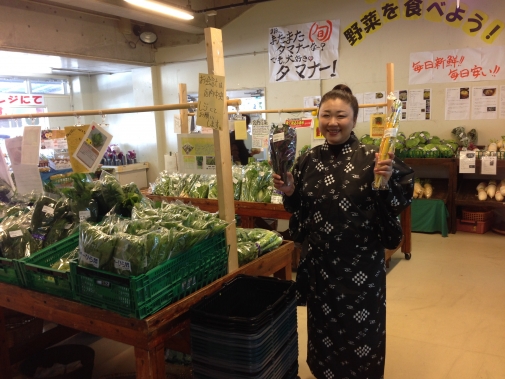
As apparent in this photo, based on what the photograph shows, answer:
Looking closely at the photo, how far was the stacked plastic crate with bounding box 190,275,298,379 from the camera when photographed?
141 centimetres

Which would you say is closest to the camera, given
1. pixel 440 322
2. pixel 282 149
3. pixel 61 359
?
pixel 282 149

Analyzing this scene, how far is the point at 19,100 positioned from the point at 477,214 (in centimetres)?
694

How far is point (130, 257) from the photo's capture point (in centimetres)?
141

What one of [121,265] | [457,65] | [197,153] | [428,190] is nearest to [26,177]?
[197,153]

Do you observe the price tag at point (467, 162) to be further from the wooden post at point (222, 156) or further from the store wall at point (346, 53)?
the wooden post at point (222, 156)

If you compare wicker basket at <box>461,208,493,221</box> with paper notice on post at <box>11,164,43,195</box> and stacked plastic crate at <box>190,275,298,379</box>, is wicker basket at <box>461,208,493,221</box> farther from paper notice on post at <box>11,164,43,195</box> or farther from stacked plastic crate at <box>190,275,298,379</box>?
paper notice on post at <box>11,164,43,195</box>

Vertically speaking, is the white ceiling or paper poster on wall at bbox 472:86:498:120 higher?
the white ceiling

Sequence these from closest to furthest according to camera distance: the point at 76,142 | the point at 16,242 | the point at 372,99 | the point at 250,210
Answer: the point at 16,242, the point at 76,142, the point at 250,210, the point at 372,99

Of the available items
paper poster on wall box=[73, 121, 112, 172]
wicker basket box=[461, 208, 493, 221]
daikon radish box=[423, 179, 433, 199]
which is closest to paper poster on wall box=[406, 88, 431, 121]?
daikon radish box=[423, 179, 433, 199]

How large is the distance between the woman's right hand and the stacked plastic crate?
38cm

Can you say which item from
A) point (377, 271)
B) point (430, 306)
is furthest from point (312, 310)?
point (430, 306)

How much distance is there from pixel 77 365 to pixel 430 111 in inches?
189

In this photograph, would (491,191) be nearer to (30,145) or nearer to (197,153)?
(197,153)

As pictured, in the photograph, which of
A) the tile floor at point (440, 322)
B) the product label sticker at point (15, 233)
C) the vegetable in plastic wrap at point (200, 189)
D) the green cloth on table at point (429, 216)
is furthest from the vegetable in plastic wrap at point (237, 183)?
the green cloth on table at point (429, 216)
